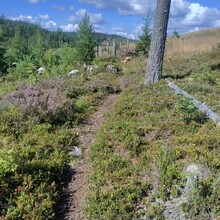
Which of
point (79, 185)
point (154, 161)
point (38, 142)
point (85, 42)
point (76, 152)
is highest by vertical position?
point (85, 42)

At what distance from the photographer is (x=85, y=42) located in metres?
24.7

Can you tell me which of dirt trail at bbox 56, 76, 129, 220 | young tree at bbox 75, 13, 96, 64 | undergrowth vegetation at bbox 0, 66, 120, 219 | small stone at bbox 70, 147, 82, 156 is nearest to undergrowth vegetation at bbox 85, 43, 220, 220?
dirt trail at bbox 56, 76, 129, 220

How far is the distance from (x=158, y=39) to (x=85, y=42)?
1284 cm

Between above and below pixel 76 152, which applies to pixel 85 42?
above

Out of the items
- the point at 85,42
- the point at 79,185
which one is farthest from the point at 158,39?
the point at 85,42

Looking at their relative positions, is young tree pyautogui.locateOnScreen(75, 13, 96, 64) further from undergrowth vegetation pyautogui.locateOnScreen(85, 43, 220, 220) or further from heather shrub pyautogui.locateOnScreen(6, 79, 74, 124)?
undergrowth vegetation pyautogui.locateOnScreen(85, 43, 220, 220)

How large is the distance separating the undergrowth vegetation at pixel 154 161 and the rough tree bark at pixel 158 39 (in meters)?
3.51

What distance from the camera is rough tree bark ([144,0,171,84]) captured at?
12750mm

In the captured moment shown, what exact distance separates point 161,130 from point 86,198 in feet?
10.2

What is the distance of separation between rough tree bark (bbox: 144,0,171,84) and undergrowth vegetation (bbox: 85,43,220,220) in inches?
138

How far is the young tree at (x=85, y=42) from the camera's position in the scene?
24.6 meters

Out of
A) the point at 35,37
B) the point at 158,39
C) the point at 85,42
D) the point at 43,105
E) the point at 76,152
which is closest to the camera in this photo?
the point at 76,152

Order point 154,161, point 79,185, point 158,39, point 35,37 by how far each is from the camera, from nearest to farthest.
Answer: point 79,185 < point 154,161 < point 158,39 < point 35,37

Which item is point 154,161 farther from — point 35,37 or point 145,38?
point 35,37
